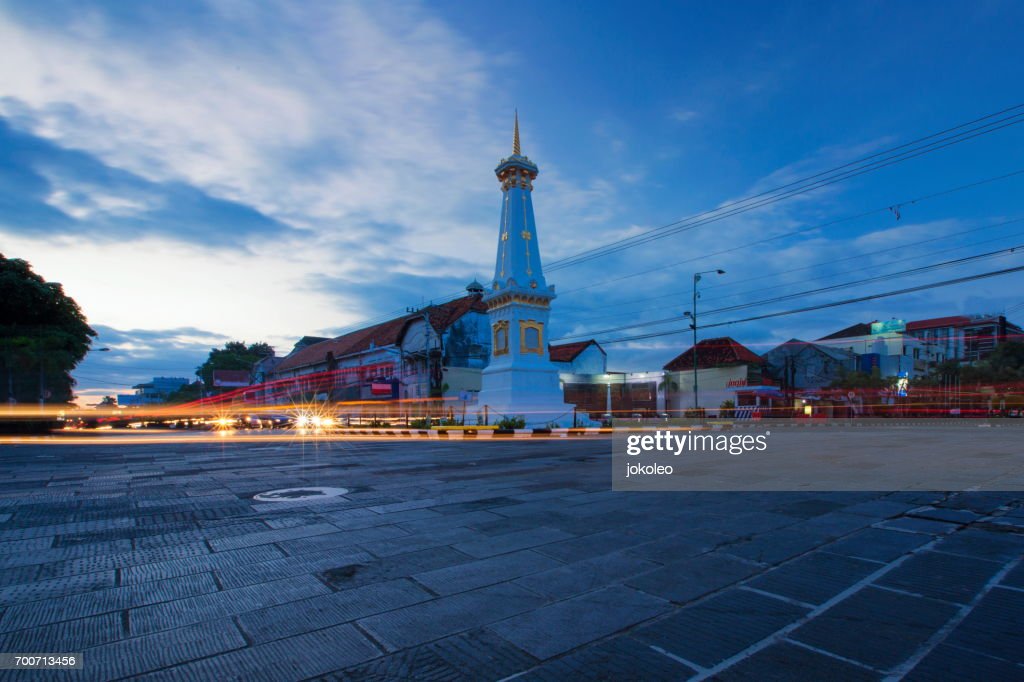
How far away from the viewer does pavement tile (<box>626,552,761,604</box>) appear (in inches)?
168

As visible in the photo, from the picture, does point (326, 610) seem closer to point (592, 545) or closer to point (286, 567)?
point (286, 567)

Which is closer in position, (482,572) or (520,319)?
(482,572)

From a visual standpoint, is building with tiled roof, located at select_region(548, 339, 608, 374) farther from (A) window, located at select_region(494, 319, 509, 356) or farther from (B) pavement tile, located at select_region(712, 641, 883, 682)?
(B) pavement tile, located at select_region(712, 641, 883, 682)

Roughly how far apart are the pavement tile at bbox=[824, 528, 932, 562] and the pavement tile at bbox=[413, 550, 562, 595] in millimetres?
3085

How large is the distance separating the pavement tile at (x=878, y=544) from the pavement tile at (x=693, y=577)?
1.29 m

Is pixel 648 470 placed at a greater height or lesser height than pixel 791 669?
lesser

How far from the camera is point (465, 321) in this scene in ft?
155

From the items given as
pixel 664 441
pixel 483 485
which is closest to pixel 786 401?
pixel 664 441

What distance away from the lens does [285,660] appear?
10.4 feet

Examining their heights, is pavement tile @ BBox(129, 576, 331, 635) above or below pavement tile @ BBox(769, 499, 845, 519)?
above

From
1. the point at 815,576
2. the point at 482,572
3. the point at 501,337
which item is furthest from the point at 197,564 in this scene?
the point at 501,337

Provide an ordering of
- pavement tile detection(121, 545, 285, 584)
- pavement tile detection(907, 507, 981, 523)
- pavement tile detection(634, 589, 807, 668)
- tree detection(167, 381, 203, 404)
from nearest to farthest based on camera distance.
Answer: pavement tile detection(634, 589, 807, 668)
pavement tile detection(121, 545, 285, 584)
pavement tile detection(907, 507, 981, 523)
tree detection(167, 381, 203, 404)

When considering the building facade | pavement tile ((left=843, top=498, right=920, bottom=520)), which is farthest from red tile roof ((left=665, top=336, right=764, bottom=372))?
pavement tile ((left=843, top=498, right=920, bottom=520))

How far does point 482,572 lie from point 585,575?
0.94 metres
